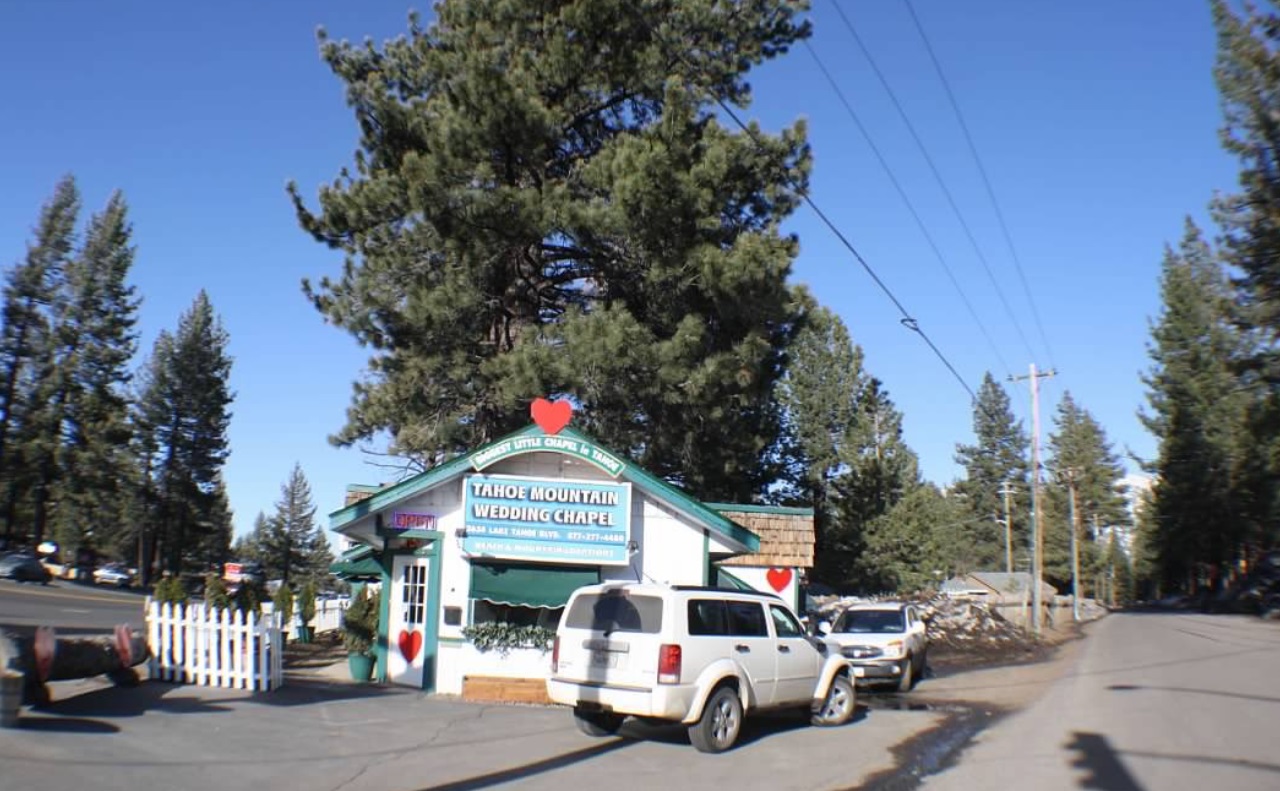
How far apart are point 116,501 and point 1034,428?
212 feet

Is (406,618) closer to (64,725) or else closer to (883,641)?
(64,725)

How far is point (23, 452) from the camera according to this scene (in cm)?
5916

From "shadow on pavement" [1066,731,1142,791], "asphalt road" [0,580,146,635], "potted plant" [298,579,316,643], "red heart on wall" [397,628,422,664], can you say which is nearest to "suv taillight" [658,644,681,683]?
"shadow on pavement" [1066,731,1142,791]

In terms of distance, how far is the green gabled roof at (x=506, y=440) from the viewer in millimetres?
15430

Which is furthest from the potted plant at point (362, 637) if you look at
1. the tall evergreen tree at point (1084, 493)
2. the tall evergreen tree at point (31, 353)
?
the tall evergreen tree at point (1084, 493)

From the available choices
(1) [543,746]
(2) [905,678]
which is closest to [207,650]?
(1) [543,746]

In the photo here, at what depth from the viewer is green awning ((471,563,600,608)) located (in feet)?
49.9

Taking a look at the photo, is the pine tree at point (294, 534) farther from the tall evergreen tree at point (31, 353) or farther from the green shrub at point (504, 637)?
the green shrub at point (504, 637)

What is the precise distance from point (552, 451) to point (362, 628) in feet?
16.7

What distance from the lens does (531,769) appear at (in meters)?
9.83

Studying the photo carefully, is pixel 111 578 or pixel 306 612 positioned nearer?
pixel 306 612

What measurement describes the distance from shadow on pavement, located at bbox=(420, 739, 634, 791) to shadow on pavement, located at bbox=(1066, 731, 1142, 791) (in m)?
5.04

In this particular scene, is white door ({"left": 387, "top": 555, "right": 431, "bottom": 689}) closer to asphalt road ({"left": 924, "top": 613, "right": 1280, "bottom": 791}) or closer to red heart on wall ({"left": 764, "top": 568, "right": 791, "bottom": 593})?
red heart on wall ({"left": 764, "top": 568, "right": 791, "bottom": 593})

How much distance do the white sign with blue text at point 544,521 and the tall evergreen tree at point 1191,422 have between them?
197 feet
